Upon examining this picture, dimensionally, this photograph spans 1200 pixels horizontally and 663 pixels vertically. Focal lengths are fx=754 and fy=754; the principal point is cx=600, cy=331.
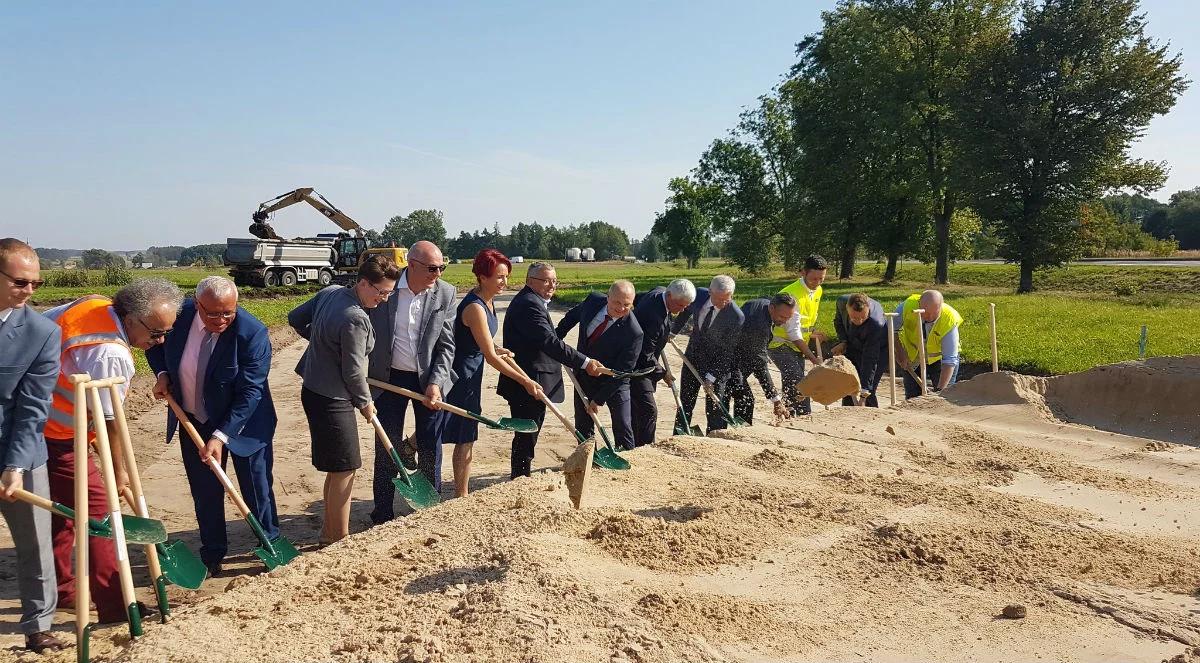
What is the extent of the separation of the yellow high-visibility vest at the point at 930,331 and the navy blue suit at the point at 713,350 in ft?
6.36

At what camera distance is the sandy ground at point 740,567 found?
2.89 metres

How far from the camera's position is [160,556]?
3.49 m

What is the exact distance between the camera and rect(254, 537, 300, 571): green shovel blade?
12.2 ft

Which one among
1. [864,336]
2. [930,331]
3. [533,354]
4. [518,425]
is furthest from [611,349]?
[930,331]

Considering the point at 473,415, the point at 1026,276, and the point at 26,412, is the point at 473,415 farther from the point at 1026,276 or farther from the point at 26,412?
the point at 1026,276

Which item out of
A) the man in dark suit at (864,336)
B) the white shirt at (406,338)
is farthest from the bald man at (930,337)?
the white shirt at (406,338)

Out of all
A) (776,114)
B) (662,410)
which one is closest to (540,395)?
(662,410)

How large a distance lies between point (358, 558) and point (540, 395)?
1.61 meters

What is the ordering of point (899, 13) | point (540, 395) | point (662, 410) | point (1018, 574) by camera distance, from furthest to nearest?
point (899, 13), point (662, 410), point (540, 395), point (1018, 574)

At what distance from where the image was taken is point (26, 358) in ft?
9.05

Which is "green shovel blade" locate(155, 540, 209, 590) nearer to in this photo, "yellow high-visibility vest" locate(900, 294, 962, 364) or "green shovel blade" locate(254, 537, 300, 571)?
"green shovel blade" locate(254, 537, 300, 571)

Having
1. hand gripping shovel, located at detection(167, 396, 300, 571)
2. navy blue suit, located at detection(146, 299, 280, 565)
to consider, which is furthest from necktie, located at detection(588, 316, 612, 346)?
hand gripping shovel, located at detection(167, 396, 300, 571)

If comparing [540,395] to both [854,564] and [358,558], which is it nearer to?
[358,558]

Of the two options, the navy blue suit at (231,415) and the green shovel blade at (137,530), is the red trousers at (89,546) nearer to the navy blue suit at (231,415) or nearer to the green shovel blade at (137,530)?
the green shovel blade at (137,530)
